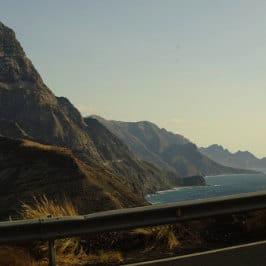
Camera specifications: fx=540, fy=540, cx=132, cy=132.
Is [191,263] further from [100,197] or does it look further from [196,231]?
[100,197]

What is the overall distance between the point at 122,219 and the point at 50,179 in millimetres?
58532

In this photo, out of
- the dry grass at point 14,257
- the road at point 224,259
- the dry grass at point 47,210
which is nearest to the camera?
the road at point 224,259

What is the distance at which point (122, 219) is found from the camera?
6125 mm

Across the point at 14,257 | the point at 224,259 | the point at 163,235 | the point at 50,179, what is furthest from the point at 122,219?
the point at 50,179

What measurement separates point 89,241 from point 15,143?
6679 centimetres

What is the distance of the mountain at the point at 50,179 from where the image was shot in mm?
59562

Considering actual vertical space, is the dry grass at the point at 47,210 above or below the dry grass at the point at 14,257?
above

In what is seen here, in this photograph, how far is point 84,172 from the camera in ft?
223

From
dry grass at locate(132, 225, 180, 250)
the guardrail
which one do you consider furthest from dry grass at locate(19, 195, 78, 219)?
the guardrail

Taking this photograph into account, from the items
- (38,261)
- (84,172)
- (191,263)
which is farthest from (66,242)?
(84,172)

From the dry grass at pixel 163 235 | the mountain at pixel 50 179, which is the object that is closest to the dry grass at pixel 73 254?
the dry grass at pixel 163 235

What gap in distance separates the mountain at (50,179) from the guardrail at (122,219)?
49865 millimetres

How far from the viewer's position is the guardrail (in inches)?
229

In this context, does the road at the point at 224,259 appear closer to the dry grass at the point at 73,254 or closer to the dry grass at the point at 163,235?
the dry grass at the point at 73,254
